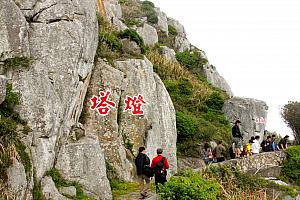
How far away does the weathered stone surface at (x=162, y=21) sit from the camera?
42531mm

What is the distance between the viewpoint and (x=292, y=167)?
861 inches

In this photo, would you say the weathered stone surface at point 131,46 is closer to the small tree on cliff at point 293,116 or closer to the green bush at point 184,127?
the green bush at point 184,127

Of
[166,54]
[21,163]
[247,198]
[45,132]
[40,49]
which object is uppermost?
[166,54]

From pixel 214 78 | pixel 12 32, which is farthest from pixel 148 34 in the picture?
pixel 12 32

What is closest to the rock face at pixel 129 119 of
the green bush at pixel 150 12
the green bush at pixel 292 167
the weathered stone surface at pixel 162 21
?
the green bush at pixel 292 167

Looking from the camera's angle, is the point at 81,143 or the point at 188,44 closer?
the point at 81,143

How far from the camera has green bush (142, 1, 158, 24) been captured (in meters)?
42.8

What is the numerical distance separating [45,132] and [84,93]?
3.91 metres

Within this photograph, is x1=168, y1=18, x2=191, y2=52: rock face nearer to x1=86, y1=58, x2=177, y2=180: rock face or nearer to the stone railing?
the stone railing

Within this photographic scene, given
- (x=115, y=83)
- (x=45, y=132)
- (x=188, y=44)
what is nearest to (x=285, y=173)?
(x=115, y=83)

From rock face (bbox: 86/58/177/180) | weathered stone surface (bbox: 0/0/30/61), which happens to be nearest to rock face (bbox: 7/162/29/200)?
weathered stone surface (bbox: 0/0/30/61)

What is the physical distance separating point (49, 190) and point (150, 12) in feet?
113

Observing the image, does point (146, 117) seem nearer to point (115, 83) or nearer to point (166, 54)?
point (115, 83)

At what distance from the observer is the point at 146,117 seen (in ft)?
56.4
